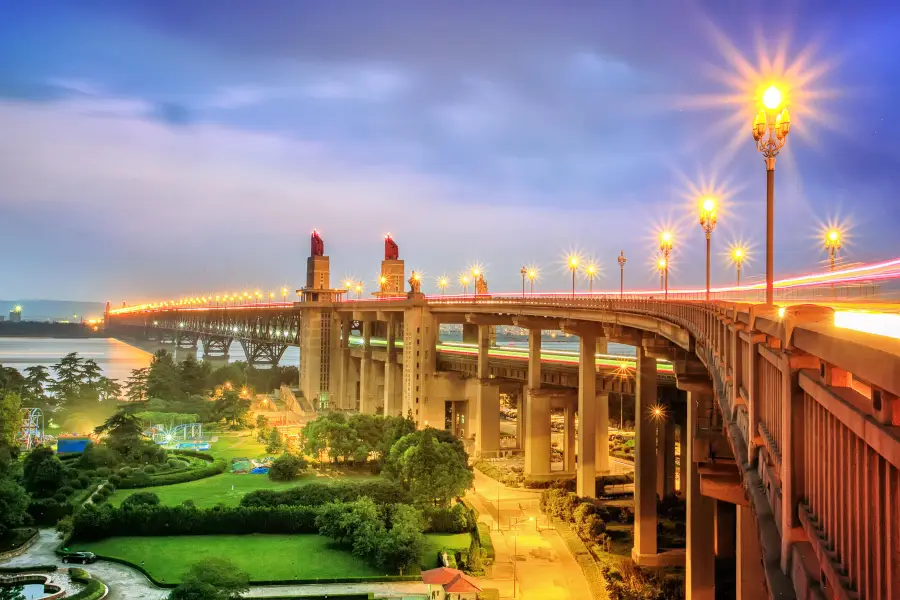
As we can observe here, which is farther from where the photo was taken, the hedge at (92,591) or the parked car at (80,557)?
the parked car at (80,557)

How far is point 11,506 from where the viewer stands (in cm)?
3956

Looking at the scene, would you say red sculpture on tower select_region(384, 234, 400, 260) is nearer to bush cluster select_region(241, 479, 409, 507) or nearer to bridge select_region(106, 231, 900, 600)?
bridge select_region(106, 231, 900, 600)

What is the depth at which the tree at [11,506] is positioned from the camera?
39031 mm

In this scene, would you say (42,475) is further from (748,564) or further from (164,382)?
(164,382)

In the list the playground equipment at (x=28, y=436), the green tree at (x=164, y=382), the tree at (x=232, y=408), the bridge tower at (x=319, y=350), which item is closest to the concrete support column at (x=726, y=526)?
the playground equipment at (x=28, y=436)

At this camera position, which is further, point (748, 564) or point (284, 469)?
point (284, 469)

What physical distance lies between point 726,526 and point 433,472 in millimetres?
16093

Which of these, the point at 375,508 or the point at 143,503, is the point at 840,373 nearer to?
the point at 375,508

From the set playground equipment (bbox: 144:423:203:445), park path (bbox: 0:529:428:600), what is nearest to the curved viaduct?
park path (bbox: 0:529:428:600)

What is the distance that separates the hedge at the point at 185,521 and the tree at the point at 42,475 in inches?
329

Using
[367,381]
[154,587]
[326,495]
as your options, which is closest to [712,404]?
[154,587]

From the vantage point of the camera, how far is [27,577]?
34.3 metres

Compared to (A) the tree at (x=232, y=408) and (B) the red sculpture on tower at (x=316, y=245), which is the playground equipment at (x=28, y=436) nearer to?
(A) the tree at (x=232, y=408)

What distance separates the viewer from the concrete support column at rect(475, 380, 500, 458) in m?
63.2
